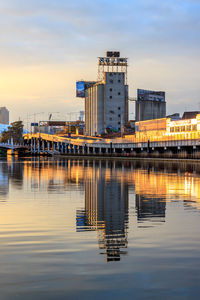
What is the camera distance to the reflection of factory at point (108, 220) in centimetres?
1320

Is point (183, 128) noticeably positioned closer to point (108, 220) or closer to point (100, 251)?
point (108, 220)

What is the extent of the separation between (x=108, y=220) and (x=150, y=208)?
437 cm

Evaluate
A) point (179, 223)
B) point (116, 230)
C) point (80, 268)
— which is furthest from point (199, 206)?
point (80, 268)

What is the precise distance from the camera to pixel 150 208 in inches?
877

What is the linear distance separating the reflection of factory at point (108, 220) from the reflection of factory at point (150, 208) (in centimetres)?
64

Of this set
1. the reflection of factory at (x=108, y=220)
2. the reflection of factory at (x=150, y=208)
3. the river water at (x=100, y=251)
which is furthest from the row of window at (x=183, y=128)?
the river water at (x=100, y=251)

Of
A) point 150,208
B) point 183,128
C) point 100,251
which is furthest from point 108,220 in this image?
point 183,128

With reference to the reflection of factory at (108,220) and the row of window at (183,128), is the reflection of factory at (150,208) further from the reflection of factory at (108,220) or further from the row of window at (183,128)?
the row of window at (183,128)

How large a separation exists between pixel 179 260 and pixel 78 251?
102 inches

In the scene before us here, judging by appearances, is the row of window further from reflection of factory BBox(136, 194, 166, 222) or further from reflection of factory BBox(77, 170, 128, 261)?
reflection of factory BBox(136, 194, 166, 222)

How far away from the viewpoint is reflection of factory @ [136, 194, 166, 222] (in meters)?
19.3

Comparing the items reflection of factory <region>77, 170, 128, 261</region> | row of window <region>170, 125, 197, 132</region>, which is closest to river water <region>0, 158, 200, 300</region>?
reflection of factory <region>77, 170, 128, 261</region>

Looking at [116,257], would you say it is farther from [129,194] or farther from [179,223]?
[129,194]

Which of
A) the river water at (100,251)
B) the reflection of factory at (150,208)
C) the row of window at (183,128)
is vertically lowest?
the reflection of factory at (150,208)
